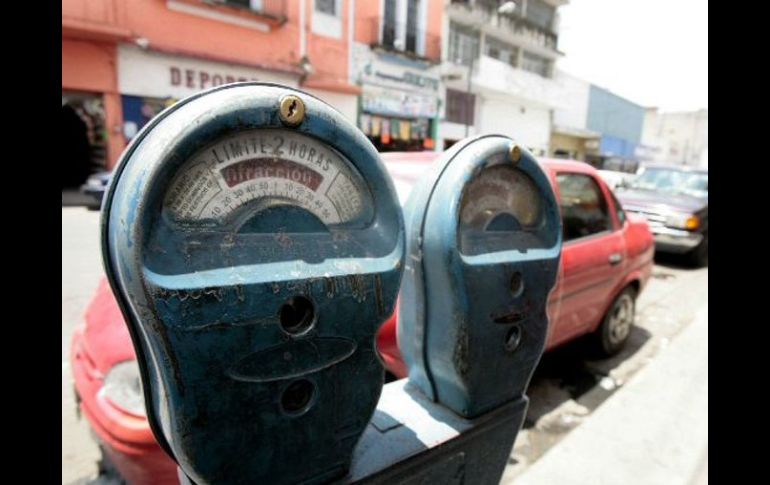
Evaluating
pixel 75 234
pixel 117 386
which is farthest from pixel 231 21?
pixel 117 386

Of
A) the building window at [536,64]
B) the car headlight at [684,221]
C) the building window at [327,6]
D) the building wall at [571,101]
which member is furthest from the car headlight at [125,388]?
the building wall at [571,101]

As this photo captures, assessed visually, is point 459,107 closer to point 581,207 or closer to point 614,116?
point 581,207

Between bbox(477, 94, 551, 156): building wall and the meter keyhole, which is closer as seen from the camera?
the meter keyhole

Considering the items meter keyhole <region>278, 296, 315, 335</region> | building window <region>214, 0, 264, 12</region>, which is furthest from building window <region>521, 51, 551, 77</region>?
meter keyhole <region>278, 296, 315, 335</region>

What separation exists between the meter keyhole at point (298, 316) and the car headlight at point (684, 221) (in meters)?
7.28

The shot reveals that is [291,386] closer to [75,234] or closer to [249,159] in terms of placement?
[249,159]

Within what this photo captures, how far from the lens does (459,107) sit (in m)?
18.6

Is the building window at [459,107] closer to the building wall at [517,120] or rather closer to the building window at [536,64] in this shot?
the building wall at [517,120]

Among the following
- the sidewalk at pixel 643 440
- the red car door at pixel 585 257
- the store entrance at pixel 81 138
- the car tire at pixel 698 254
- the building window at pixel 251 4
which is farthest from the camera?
the building window at pixel 251 4

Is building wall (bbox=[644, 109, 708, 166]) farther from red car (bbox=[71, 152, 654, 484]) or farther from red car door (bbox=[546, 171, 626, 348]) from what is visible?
red car door (bbox=[546, 171, 626, 348])

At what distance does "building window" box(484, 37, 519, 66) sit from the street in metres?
16.3

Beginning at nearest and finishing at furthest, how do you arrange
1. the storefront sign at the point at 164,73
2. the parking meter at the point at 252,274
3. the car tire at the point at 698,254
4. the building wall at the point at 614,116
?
the parking meter at the point at 252,274
the car tire at the point at 698,254
the storefront sign at the point at 164,73
the building wall at the point at 614,116

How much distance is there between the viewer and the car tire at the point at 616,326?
12.6 ft

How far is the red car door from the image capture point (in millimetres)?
3082
